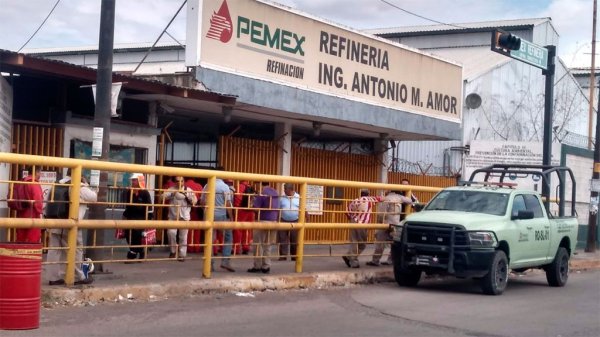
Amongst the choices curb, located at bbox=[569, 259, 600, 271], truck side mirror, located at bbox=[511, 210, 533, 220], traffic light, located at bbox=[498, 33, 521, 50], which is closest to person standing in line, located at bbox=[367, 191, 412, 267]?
truck side mirror, located at bbox=[511, 210, 533, 220]

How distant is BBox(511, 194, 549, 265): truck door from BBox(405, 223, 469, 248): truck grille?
1424 mm

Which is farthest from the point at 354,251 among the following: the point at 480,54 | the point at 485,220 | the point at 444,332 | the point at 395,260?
the point at 480,54

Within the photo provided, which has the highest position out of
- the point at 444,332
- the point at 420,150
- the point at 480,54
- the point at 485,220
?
the point at 480,54

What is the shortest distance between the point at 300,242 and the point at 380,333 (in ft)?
15.8

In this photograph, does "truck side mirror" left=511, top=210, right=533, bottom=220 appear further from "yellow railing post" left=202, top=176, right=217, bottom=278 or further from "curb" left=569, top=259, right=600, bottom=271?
"curb" left=569, top=259, right=600, bottom=271

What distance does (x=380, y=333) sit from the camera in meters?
10.3

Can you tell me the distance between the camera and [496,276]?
1488 centimetres

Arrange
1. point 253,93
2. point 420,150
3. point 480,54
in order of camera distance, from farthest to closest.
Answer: point 480,54 → point 420,150 → point 253,93

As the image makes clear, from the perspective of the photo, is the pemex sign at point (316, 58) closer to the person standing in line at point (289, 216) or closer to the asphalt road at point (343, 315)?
the person standing in line at point (289, 216)

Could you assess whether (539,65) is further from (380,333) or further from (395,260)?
(380,333)

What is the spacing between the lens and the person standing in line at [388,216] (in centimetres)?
1756

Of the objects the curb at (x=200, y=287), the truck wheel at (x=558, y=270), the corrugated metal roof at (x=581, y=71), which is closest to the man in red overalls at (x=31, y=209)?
the curb at (x=200, y=287)

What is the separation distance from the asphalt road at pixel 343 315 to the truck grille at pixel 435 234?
0.93 metres

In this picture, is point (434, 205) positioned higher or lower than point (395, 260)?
higher
